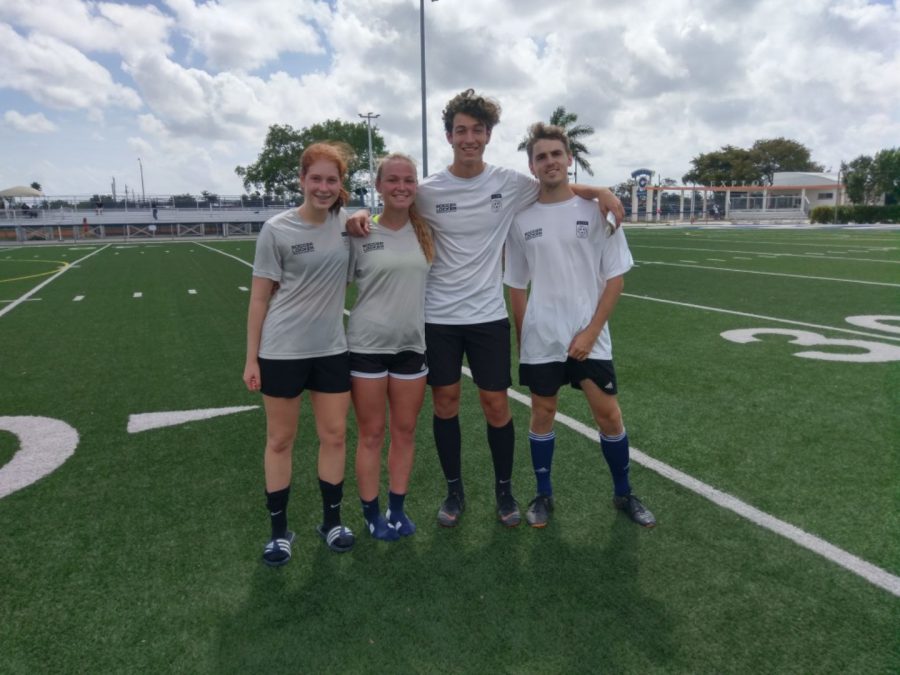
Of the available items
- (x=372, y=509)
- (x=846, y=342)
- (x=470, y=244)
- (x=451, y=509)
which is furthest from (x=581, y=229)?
(x=846, y=342)

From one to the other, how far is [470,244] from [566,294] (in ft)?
1.71

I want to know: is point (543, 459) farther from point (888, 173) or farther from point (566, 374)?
point (888, 173)

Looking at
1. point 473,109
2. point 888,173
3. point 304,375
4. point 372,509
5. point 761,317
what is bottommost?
point 372,509

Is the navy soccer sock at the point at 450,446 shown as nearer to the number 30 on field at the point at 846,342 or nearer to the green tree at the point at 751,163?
the number 30 on field at the point at 846,342

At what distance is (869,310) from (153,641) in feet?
31.4

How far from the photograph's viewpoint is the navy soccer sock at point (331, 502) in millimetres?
2910

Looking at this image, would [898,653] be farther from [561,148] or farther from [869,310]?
[869,310]

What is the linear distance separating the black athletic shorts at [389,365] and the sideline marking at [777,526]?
1644 mm

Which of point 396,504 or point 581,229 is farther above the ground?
point 581,229

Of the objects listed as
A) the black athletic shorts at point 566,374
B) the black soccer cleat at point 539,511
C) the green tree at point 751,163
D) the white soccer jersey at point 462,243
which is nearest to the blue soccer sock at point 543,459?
the black soccer cleat at point 539,511

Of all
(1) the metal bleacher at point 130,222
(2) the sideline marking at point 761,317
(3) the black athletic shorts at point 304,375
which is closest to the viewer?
(3) the black athletic shorts at point 304,375

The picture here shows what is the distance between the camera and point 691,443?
3.99 metres

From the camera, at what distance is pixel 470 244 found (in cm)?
290

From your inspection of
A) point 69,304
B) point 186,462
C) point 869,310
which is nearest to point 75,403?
point 186,462
